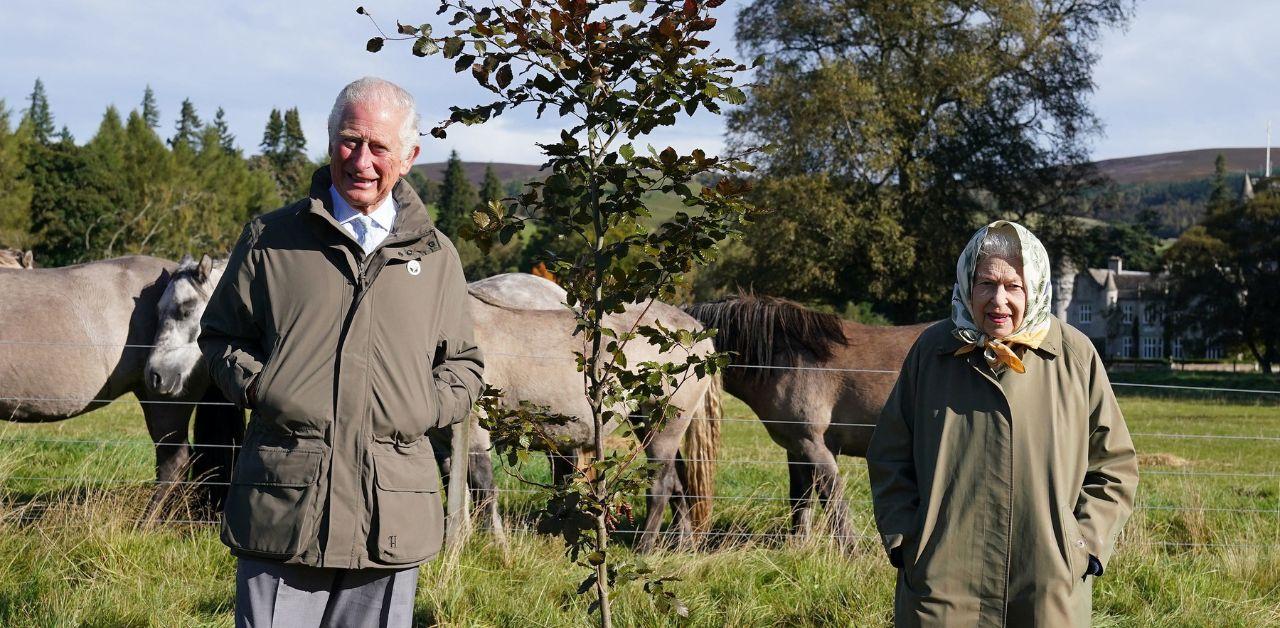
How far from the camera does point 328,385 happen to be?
2.50 metres

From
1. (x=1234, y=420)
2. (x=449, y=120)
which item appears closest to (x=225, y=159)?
(x=1234, y=420)

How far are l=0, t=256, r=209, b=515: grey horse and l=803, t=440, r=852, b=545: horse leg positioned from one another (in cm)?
384

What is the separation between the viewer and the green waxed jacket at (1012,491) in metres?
2.72

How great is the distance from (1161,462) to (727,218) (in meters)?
9.80

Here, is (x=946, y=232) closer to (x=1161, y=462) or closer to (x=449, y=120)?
(x=1161, y=462)

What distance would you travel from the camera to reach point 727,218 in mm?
3311

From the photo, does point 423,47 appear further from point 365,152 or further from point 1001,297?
point 1001,297

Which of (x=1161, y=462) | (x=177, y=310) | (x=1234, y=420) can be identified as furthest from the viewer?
(x=1234, y=420)

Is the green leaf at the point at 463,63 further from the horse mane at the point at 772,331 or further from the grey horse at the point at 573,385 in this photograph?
the horse mane at the point at 772,331

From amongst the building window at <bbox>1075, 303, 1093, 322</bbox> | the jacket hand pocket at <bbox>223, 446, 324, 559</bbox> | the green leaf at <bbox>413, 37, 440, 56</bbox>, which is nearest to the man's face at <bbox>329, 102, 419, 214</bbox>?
the green leaf at <bbox>413, 37, 440, 56</bbox>

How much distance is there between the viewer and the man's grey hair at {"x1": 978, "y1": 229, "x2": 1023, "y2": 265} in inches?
108

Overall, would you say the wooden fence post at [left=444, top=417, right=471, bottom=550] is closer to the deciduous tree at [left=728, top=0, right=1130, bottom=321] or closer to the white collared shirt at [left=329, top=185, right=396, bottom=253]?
the white collared shirt at [left=329, top=185, right=396, bottom=253]

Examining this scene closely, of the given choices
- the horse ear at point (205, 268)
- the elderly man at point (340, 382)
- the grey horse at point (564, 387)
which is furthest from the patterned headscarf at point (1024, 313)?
the horse ear at point (205, 268)

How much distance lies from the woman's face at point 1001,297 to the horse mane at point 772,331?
4298 millimetres
